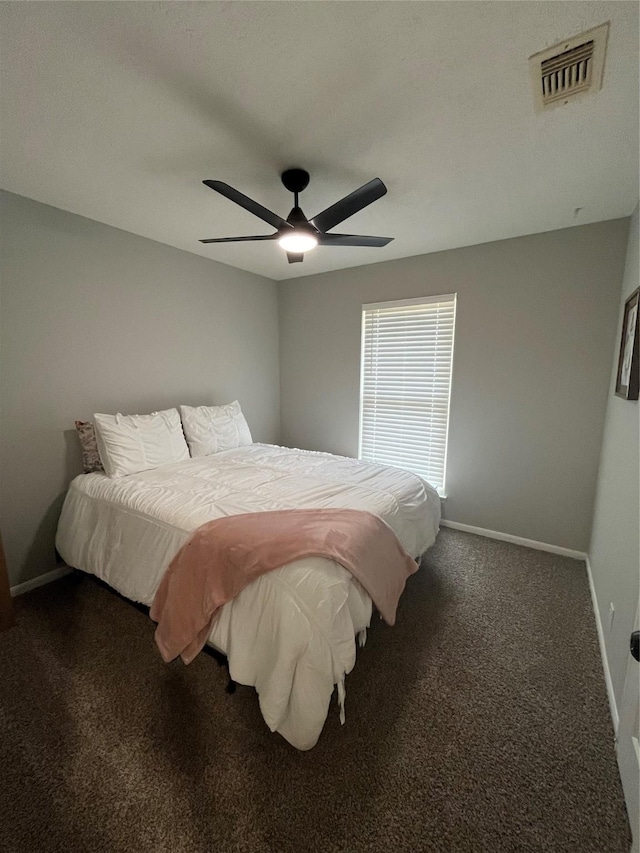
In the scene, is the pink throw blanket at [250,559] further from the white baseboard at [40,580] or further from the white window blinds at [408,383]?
the white window blinds at [408,383]

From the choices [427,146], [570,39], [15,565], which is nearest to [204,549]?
[15,565]

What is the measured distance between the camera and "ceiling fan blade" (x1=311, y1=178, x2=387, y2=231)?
5.20 feet

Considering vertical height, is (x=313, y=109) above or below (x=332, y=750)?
above

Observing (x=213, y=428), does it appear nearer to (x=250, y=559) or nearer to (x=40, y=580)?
(x=40, y=580)

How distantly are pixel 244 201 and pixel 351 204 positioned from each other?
1.71 ft

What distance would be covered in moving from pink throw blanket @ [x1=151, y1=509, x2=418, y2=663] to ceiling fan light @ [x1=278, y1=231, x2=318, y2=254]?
1.50m

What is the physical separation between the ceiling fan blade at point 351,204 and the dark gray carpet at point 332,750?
2.34 metres

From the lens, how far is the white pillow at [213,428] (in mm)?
2965

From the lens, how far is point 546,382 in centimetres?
272

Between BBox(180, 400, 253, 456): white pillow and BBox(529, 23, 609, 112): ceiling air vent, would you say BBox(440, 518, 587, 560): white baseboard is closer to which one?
BBox(180, 400, 253, 456): white pillow

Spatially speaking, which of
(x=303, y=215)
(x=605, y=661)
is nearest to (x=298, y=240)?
(x=303, y=215)

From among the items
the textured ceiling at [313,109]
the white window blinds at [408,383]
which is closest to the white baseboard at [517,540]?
the white window blinds at [408,383]

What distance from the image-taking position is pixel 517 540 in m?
2.97

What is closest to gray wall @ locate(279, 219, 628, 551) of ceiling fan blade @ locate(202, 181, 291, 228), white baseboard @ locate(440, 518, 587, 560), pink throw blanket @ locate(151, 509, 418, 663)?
white baseboard @ locate(440, 518, 587, 560)
